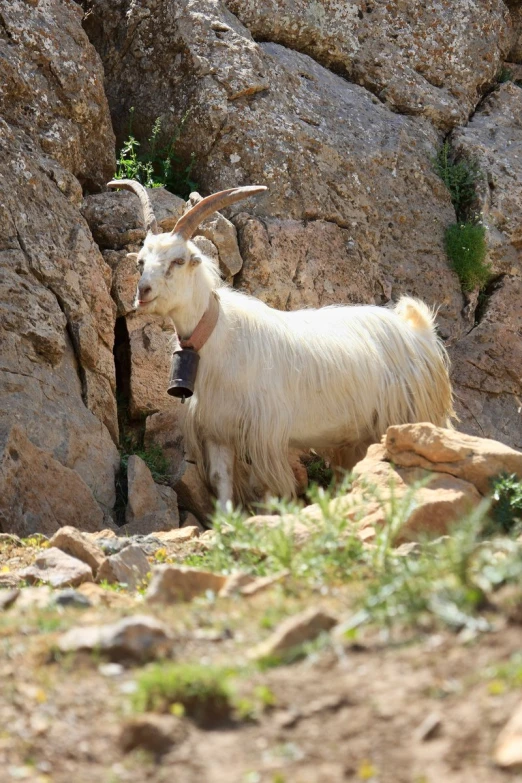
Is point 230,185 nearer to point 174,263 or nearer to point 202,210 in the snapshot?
point 202,210

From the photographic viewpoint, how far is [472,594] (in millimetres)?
2969

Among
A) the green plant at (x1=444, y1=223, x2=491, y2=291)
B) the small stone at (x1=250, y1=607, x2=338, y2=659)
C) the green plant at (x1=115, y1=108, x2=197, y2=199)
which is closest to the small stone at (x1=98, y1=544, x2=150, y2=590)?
the small stone at (x1=250, y1=607, x2=338, y2=659)

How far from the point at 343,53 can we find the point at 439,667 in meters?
8.18

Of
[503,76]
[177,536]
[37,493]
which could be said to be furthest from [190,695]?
[503,76]

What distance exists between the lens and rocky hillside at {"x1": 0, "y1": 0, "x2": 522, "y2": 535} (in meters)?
7.03

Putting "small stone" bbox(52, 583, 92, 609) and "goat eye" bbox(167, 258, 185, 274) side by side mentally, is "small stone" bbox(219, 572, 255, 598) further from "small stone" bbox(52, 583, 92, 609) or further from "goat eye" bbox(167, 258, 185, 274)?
"goat eye" bbox(167, 258, 185, 274)

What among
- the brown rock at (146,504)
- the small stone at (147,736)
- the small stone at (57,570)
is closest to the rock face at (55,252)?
the brown rock at (146,504)

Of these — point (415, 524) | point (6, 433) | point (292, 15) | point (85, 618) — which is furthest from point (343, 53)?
point (85, 618)

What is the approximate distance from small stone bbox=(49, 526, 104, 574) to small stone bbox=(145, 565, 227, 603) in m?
1.29

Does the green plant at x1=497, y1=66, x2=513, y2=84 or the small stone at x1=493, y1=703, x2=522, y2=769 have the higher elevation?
the green plant at x1=497, y1=66, x2=513, y2=84

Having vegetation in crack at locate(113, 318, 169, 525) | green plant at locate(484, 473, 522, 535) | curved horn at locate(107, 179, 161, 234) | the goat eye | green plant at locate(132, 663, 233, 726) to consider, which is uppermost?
curved horn at locate(107, 179, 161, 234)

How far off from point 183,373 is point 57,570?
2332mm

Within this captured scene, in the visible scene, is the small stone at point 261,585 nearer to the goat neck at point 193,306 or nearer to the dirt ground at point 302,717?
the dirt ground at point 302,717

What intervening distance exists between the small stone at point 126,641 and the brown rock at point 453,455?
2508mm
